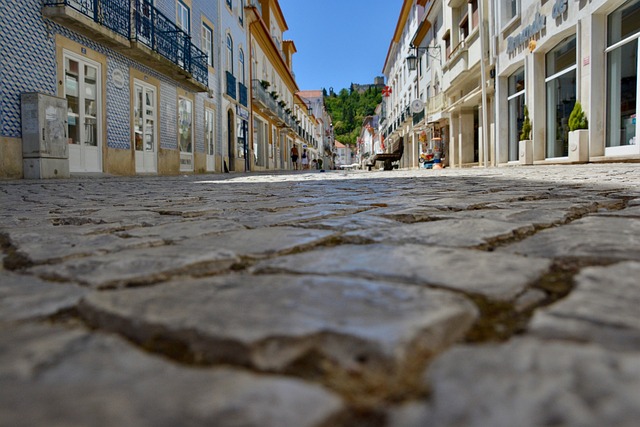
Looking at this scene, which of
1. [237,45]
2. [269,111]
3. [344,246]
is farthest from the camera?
[269,111]

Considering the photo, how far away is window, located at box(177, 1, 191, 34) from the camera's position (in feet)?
51.4

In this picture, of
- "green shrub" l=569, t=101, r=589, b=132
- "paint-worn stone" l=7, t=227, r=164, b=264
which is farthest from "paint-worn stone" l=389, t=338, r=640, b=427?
"green shrub" l=569, t=101, r=589, b=132

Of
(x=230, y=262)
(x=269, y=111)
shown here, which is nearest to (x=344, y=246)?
(x=230, y=262)

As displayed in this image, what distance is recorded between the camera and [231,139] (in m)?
20.7

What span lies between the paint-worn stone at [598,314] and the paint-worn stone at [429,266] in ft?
0.36

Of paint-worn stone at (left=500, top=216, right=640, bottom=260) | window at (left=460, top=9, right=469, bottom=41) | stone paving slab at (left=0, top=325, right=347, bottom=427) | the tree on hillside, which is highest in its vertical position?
the tree on hillside

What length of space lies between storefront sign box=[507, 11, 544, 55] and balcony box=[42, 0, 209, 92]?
970cm

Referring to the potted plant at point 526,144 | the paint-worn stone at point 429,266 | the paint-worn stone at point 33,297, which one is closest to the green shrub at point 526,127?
the potted plant at point 526,144

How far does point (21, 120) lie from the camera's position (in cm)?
894

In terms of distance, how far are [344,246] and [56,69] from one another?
10315mm

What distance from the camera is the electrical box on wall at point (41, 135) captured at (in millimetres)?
8836

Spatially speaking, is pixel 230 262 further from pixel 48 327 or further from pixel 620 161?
pixel 620 161

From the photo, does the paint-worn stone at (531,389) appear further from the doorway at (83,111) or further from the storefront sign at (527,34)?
the storefront sign at (527,34)

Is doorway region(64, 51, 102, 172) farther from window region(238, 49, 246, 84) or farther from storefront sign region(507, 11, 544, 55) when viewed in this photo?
window region(238, 49, 246, 84)
